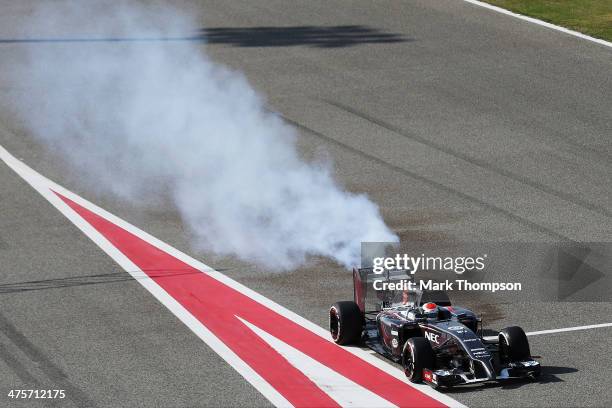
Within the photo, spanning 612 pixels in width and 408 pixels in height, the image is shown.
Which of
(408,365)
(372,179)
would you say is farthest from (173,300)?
(372,179)

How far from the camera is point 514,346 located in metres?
15.8

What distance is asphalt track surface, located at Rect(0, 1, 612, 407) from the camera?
16.6m

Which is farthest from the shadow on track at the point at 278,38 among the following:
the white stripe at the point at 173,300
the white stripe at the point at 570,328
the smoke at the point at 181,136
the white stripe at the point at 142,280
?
the white stripe at the point at 570,328

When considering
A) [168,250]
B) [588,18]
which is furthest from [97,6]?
[168,250]

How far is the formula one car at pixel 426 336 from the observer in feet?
51.0

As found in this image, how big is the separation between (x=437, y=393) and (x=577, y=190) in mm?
10176

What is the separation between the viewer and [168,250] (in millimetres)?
21672

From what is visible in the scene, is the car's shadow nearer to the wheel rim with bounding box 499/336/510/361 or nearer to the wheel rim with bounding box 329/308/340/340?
the wheel rim with bounding box 499/336/510/361

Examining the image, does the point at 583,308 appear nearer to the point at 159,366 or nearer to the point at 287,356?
the point at 287,356

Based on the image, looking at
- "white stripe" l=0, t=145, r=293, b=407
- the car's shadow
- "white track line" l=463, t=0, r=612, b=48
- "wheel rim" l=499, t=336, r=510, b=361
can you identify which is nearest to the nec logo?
the car's shadow

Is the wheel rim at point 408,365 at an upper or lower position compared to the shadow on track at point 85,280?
lower

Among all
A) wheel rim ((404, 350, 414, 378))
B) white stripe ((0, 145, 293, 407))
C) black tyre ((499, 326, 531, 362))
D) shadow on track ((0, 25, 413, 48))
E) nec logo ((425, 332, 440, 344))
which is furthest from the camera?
shadow on track ((0, 25, 413, 48))

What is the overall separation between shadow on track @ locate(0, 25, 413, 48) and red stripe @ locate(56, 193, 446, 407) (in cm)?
1368

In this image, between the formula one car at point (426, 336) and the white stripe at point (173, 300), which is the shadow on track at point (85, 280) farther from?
the formula one car at point (426, 336)
